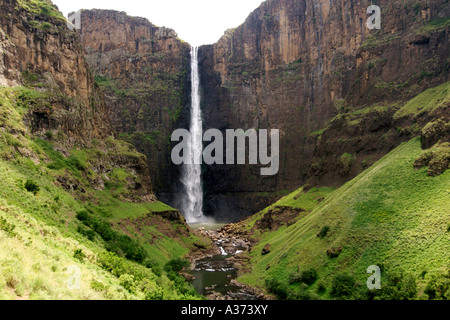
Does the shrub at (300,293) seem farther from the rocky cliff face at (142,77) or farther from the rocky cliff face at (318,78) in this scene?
the rocky cliff face at (142,77)

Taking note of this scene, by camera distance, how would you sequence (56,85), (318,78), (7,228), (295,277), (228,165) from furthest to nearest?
(228,165), (318,78), (56,85), (295,277), (7,228)

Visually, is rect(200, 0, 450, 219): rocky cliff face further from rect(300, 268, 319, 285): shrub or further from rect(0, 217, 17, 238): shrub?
rect(0, 217, 17, 238): shrub

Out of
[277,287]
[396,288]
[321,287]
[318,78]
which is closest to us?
A: [396,288]

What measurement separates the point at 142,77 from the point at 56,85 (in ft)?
193

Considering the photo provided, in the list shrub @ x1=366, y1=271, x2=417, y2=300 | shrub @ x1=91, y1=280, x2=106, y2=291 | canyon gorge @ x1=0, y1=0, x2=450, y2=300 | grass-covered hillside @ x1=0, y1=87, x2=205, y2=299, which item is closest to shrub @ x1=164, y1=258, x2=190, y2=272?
grass-covered hillside @ x1=0, y1=87, x2=205, y2=299

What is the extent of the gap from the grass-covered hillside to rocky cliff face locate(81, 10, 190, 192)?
118ft

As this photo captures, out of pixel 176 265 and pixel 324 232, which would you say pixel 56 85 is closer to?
pixel 176 265

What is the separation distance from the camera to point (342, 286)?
3042 cm

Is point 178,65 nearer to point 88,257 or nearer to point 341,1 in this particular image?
point 341,1

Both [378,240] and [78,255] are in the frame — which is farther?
[378,240]

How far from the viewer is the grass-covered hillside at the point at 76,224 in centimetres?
1574

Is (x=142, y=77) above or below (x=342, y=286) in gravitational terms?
above

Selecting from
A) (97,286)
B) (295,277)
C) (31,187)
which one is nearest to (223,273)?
(295,277)

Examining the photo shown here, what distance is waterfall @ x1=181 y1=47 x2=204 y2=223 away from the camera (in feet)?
332
